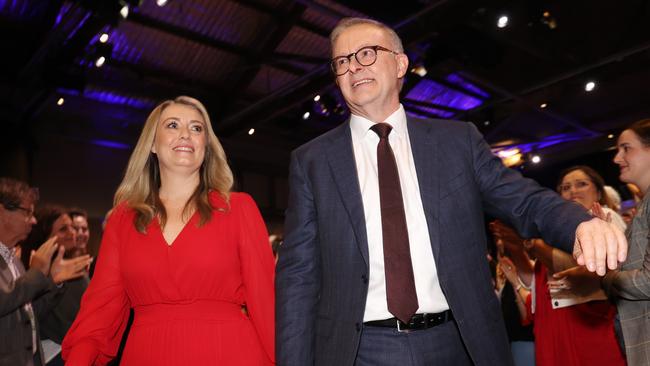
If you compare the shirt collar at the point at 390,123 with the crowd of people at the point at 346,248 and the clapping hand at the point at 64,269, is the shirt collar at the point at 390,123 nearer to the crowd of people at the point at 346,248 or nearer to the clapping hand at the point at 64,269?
the crowd of people at the point at 346,248

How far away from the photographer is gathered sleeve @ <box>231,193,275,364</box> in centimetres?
221

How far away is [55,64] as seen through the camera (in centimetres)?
723

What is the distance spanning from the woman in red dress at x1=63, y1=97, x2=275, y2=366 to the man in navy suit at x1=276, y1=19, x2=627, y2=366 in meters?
0.31

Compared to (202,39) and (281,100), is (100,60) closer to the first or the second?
(202,39)

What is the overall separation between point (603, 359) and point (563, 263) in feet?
1.96

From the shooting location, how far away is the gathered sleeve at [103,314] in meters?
2.12

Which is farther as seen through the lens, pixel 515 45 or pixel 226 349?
pixel 515 45

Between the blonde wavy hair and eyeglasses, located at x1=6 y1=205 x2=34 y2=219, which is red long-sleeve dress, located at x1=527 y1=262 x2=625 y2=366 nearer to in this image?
the blonde wavy hair

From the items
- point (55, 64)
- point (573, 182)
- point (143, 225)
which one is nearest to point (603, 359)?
point (573, 182)

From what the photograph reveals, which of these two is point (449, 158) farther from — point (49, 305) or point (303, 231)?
point (49, 305)

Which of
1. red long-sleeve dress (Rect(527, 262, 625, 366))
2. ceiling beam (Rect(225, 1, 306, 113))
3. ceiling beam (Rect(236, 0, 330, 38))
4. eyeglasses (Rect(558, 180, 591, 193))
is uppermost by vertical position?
ceiling beam (Rect(236, 0, 330, 38))

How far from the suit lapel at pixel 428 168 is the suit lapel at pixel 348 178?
213 mm

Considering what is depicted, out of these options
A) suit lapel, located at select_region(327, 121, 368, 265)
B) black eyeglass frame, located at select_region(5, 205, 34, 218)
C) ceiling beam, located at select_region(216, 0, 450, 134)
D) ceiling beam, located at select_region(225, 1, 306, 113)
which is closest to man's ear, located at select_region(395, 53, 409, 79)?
suit lapel, located at select_region(327, 121, 368, 265)

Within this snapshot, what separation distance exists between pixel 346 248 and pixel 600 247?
80 cm
